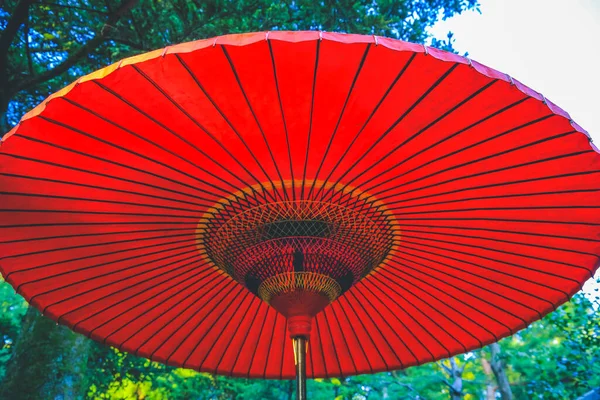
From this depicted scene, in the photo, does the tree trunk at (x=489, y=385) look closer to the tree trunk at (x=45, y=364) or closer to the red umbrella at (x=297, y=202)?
the tree trunk at (x=45, y=364)

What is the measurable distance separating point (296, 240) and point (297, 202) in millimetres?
136

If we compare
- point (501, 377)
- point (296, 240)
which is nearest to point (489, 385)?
point (501, 377)

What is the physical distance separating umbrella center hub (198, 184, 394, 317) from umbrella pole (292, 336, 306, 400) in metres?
0.10

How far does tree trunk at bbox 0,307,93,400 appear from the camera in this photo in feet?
10.4

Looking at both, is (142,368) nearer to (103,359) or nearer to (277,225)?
(103,359)

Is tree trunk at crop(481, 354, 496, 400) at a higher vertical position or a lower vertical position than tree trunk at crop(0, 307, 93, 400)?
higher

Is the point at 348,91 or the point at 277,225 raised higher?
the point at 348,91

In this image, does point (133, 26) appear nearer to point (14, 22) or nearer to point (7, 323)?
point (14, 22)

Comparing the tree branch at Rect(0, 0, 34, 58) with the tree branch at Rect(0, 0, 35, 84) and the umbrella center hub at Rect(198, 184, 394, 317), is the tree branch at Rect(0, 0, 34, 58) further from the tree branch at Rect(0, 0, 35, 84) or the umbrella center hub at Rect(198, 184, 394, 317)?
the umbrella center hub at Rect(198, 184, 394, 317)

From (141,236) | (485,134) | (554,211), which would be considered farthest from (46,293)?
(554,211)

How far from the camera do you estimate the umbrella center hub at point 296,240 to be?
1.57 metres

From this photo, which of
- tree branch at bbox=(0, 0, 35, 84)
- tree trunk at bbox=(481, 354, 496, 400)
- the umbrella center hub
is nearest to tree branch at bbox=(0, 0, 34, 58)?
tree branch at bbox=(0, 0, 35, 84)

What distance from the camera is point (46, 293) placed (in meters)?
1.76

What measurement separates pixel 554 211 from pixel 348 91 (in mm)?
908
